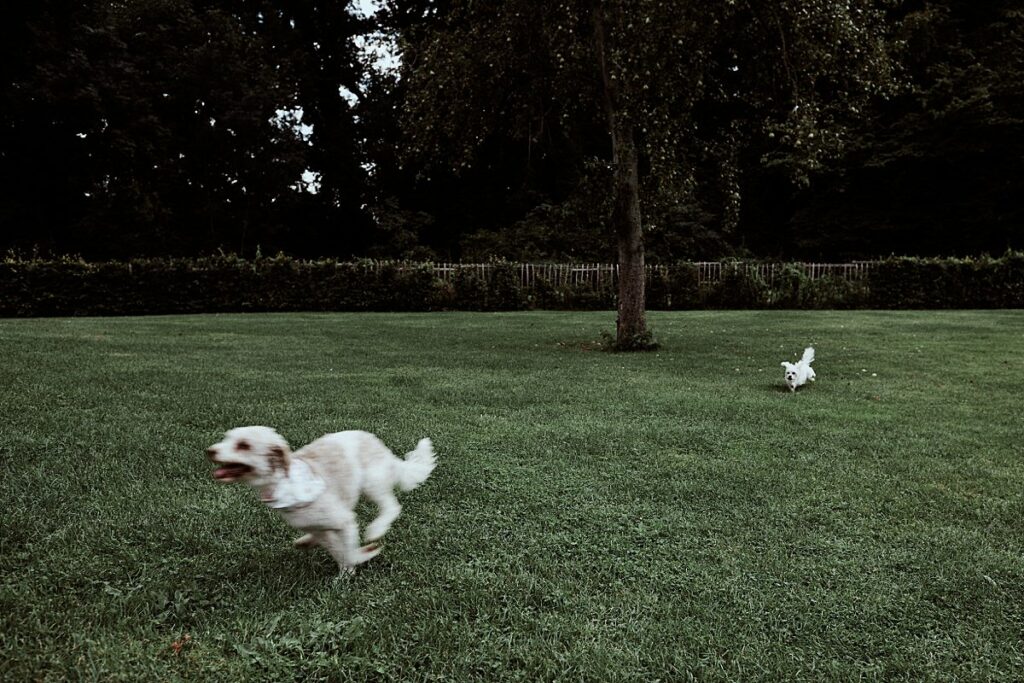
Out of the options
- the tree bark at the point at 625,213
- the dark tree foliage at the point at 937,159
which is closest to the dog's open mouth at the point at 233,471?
the tree bark at the point at 625,213

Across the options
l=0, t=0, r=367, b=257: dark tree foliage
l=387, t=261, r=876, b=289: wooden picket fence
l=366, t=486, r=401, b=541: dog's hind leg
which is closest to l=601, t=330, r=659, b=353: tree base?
l=366, t=486, r=401, b=541: dog's hind leg

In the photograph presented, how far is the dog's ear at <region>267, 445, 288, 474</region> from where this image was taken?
2.41 meters

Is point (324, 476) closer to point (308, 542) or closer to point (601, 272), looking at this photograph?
point (308, 542)

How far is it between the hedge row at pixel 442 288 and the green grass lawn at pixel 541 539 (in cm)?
1374

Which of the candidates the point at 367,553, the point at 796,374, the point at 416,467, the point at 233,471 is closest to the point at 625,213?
the point at 796,374

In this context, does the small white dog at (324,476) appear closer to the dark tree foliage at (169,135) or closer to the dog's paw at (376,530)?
the dog's paw at (376,530)

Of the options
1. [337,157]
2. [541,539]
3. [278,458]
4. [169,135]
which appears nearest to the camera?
[278,458]

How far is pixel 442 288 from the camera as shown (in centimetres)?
2155

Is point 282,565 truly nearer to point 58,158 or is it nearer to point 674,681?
point 674,681

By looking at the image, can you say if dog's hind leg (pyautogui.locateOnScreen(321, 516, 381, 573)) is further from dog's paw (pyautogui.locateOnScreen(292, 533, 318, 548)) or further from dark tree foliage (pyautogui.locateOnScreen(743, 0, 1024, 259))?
dark tree foliage (pyautogui.locateOnScreen(743, 0, 1024, 259))

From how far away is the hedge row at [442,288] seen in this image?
19594 mm

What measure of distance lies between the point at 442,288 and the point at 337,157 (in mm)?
18379

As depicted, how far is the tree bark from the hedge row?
10854mm

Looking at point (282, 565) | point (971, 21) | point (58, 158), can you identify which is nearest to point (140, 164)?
point (58, 158)
